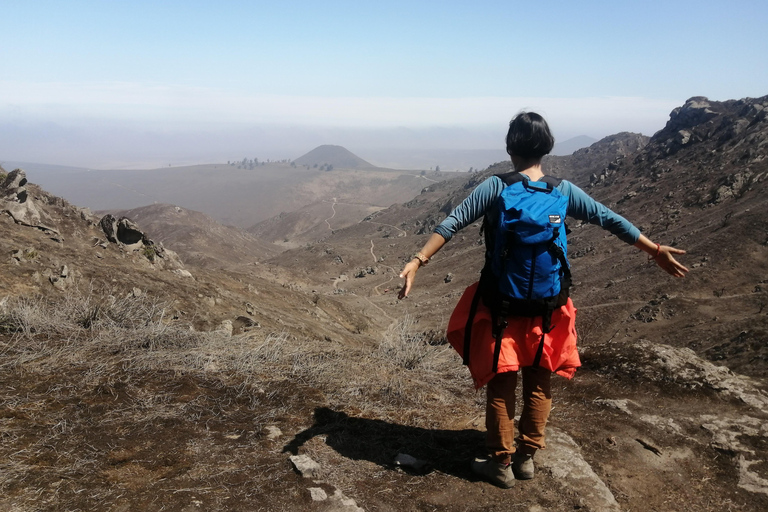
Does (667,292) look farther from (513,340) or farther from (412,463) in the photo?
(412,463)

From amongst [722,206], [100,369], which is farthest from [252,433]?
[722,206]

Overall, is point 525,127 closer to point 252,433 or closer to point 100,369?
point 252,433

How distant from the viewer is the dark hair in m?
2.97

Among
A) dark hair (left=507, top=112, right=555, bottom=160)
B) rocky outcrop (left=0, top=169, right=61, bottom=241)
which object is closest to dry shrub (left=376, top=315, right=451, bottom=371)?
dark hair (left=507, top=112, right=555, bottom=160)

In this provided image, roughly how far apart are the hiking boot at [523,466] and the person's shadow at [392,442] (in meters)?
0.27

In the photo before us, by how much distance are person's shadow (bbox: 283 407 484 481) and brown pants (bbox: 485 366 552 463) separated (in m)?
0.29

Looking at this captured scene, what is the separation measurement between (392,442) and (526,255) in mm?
1644

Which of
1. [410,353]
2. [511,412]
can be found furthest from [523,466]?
[410,353]

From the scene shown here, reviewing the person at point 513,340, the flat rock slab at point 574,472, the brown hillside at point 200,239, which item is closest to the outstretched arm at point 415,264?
the person at point 513,340

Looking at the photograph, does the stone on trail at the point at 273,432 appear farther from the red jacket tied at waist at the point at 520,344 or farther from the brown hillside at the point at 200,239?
the brown hillside at the point at 200,239

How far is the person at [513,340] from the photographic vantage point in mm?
2971

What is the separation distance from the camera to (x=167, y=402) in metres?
3.77

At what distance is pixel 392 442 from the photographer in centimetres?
353

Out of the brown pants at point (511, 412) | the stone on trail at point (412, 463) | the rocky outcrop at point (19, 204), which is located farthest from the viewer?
the rocky outcrop at point (19, 204)
